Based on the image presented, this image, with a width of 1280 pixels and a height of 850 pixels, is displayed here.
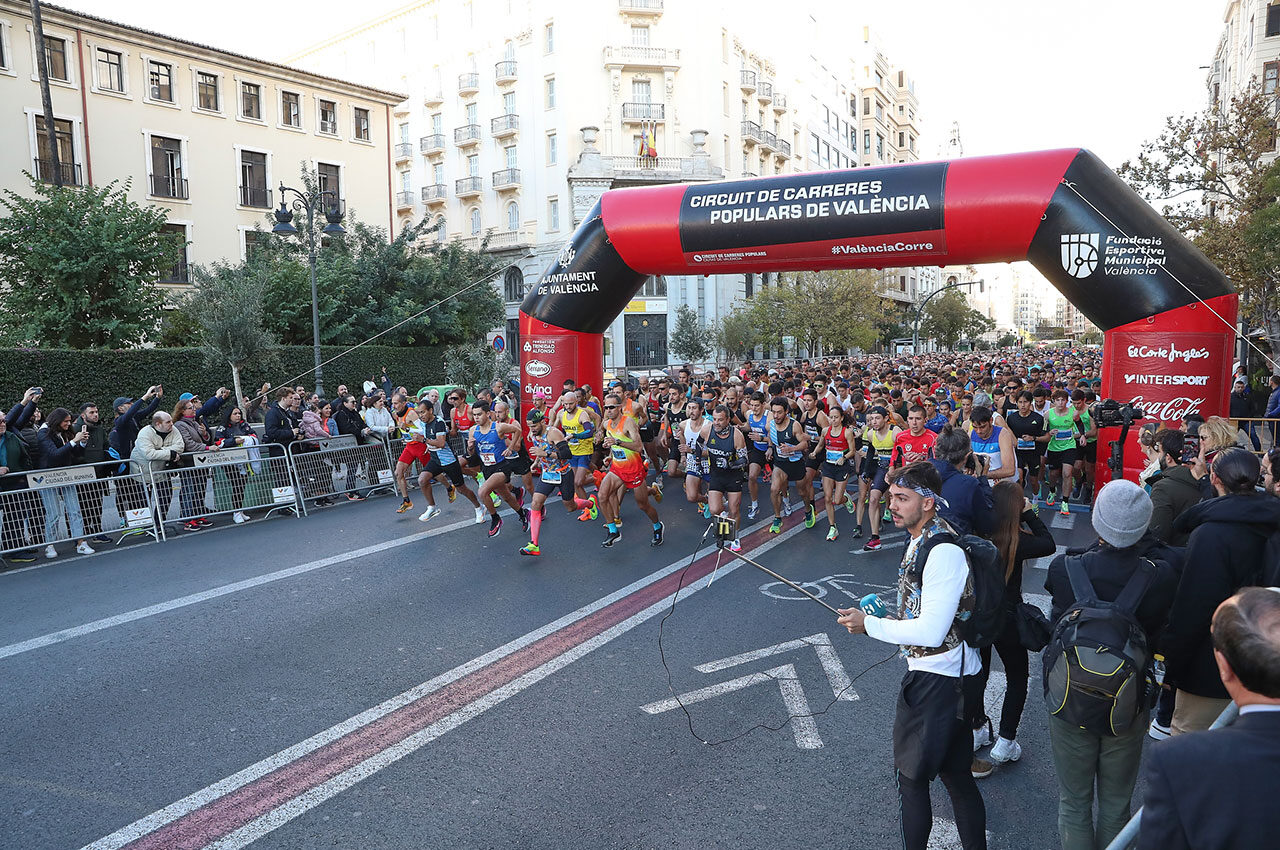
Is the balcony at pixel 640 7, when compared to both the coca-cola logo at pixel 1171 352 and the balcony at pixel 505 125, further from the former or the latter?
the coca-cola logo at pixel 1171 352

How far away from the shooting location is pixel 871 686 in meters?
5.15

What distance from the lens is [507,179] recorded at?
1743 inches

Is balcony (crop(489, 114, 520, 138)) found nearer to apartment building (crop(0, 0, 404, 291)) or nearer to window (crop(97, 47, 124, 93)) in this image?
apartment building (crop(0, 0, 404, 291))

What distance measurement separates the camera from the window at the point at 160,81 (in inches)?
1224

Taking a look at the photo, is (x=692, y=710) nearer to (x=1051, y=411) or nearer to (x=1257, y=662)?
(x=1257, y=662)

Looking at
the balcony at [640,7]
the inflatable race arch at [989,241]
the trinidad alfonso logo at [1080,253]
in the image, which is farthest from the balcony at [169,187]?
the trinidad alfonso logo at [1080,253]

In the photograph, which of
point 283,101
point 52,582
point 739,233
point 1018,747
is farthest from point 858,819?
point 283,101

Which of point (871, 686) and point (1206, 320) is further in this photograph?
point (1206, 320)

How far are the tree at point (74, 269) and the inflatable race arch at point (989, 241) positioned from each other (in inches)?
509

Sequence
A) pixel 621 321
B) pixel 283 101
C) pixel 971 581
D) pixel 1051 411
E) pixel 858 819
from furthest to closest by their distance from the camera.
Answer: pixel 621 321 < pixel 283 101 < pixel 1051 411 < pixel 858 819 < pixel 971 581

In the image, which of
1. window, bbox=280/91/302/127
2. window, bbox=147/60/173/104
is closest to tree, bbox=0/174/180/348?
window, bbox=147/60/173/104

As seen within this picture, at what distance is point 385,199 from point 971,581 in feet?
131

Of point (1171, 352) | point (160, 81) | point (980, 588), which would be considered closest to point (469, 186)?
point (160, 81)

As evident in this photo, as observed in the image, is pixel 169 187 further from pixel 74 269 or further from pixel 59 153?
pixel 74 269
